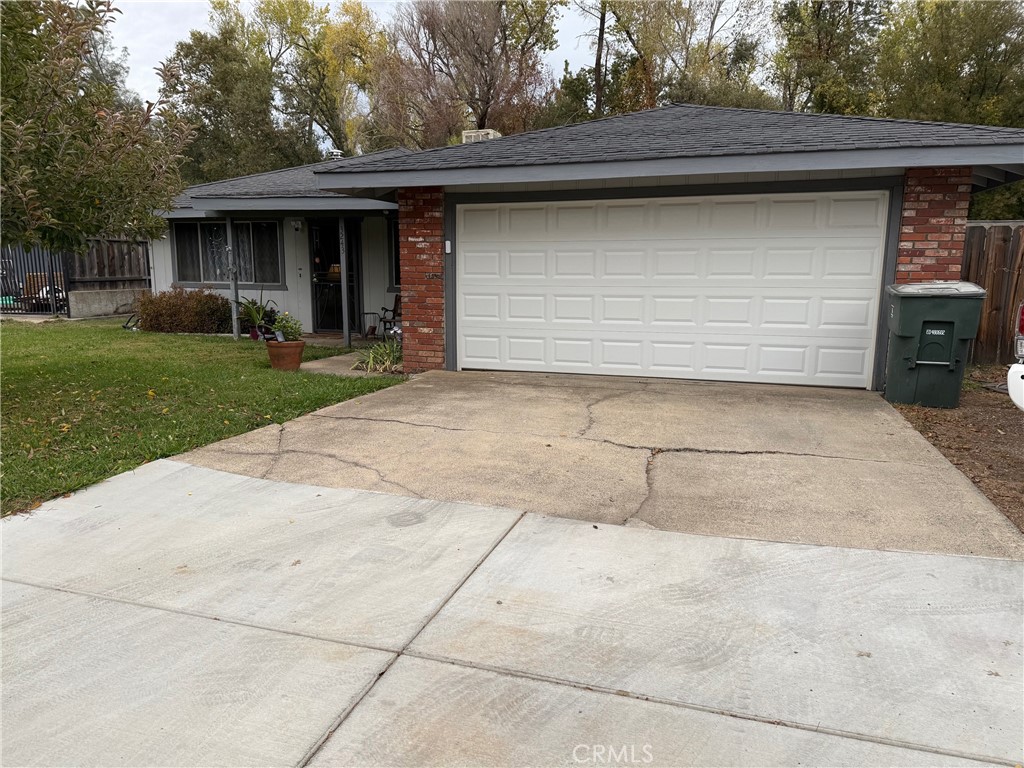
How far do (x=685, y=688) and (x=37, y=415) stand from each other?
21.6 ft

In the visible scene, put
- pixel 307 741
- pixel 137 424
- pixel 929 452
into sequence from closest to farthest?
pixel 307 741, pixel 929 452, pixel 137 424

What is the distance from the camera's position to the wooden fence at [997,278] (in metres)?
9.18

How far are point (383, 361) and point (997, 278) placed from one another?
27.6ft

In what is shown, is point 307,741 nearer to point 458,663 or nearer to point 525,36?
point 458,663

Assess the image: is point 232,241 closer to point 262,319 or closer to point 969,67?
point 262,319

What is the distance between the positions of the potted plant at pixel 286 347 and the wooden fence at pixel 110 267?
9.17 m

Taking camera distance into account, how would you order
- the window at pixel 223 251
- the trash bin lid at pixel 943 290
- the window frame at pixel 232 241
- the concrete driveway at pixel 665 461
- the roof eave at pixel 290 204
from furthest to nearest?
the window at pixel 223 251 → the window frame at pixel 232 241 → the roof eave at pixel 290 204 → the trash bin lid at pixel 943 290 → the concrete driveway at pixel 665 461

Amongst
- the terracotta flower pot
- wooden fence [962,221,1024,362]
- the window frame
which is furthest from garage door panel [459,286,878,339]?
the window frame

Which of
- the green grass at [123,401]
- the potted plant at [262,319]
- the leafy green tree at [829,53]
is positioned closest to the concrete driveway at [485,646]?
the green grass at [123,401]

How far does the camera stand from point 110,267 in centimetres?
1798

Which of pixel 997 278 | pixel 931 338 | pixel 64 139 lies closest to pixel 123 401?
pixel 64 139

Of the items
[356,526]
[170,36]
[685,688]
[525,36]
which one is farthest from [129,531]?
[170,36]

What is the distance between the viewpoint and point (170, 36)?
97.9 ft

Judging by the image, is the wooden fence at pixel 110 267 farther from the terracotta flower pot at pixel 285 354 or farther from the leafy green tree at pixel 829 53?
the leafy green tree at pixel 829 53
